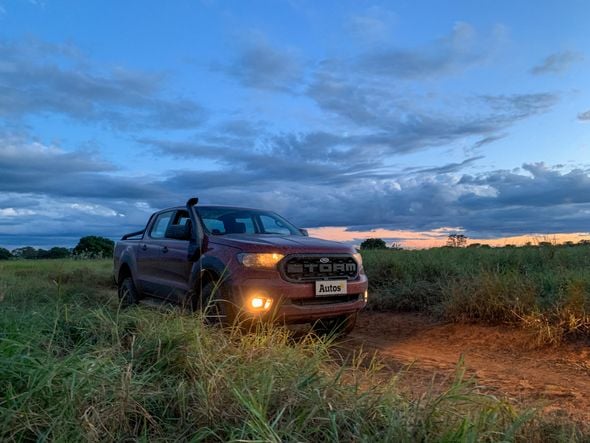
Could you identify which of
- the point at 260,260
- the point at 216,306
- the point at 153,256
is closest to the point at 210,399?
the point at 216,306

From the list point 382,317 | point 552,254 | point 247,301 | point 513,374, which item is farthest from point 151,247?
point 552,254

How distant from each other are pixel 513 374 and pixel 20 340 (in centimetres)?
443

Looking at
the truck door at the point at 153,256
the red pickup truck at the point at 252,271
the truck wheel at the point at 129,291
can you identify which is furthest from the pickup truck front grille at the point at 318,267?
the truck wheel at the point at 129,291

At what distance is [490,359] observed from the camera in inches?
227

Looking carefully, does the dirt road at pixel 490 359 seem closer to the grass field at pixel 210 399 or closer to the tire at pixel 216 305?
the grass field at pixel 210 399

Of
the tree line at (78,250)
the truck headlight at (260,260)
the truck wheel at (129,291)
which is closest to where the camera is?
the truck headlight at (260,260)

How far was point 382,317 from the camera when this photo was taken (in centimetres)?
866

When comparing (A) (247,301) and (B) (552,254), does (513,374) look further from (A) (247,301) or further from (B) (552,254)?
(B) (552,254)

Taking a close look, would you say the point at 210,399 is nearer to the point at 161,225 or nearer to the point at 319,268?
the point at 319,268

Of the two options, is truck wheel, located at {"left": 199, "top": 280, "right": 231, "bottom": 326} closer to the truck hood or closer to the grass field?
the truck hood

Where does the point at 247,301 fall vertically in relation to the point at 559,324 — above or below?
above

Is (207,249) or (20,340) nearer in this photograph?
(20,340)

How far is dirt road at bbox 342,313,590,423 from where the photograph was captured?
433cm

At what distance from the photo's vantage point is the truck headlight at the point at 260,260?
565 centimetres
